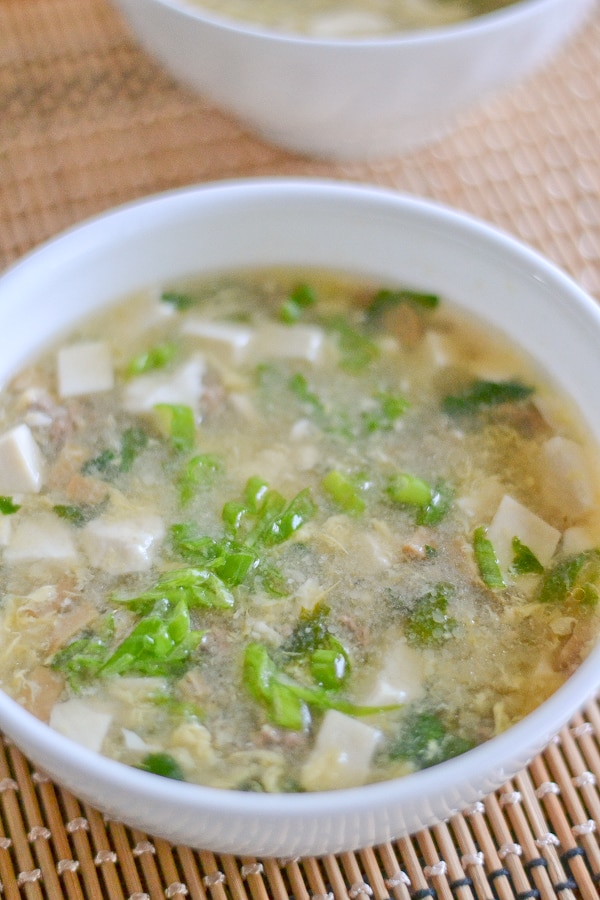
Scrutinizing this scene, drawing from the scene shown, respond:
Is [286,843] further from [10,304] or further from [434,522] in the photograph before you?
[10,304]

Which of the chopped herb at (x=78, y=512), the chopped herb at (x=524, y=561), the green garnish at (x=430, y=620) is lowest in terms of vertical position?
the chopped herb at (x=78, y=512)

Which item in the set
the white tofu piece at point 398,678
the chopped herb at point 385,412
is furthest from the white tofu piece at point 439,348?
the white tofu piece at point 398,678

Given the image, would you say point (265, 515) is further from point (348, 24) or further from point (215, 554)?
point (348, 24)

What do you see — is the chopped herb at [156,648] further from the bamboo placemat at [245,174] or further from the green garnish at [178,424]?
the green garnish at [178,424]

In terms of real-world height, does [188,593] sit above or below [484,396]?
below

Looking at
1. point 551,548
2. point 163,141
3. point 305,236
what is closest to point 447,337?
point 305,236

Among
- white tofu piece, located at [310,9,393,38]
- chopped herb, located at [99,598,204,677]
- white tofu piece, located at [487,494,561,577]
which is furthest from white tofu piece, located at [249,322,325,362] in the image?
white tofu piece, located at [310,9,393,38]

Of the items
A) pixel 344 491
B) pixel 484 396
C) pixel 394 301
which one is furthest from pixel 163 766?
pixel 394 301
